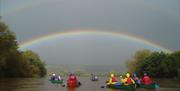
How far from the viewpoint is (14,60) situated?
10269 cm

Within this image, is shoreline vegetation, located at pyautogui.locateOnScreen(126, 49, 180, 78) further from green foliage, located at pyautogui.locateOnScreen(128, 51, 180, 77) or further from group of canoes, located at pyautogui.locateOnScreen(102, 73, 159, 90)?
group of canoes, located at pyautogui.locateOnScreen(102, 73, 159, 90)

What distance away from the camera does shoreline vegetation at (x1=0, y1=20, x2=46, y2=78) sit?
89625 millimetres

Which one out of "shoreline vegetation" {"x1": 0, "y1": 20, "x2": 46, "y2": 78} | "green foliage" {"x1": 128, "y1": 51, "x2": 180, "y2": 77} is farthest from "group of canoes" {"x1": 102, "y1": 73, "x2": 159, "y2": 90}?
"green foliage" {"x1": 128, "y1": 51, "x2": 180, "y2": 77}

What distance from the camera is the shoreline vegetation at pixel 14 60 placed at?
8962 cm

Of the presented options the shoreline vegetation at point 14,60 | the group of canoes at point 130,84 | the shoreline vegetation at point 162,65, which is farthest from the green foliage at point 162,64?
the group of canoes at point 130,84

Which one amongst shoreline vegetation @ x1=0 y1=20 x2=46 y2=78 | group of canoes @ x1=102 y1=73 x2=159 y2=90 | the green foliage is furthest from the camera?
the green foliage

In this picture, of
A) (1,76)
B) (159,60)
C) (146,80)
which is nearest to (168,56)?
(159,60)

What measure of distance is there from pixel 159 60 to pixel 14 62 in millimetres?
43812

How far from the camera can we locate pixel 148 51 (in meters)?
133

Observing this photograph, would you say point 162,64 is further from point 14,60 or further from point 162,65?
point 14,60

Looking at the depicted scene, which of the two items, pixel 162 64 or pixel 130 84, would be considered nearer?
pixel 130 84

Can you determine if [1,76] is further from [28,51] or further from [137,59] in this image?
[137,59]

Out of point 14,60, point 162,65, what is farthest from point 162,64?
point 14,60

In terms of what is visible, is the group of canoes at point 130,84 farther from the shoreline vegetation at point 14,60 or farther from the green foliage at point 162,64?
the green foliage at point 162,64
